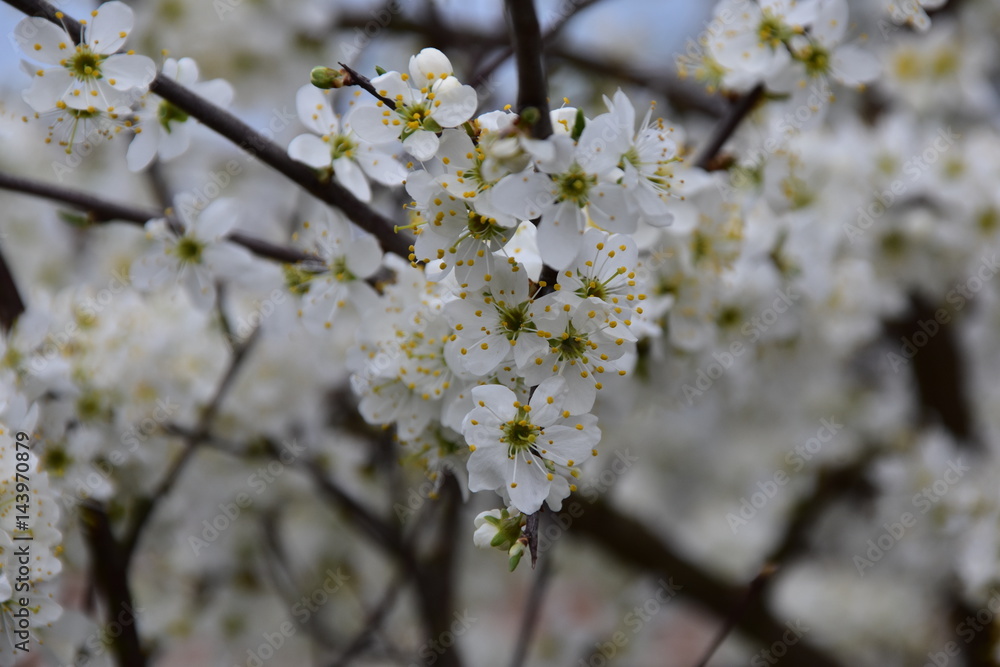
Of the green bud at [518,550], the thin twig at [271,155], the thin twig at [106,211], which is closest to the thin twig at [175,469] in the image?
the thin twig at [106,211]

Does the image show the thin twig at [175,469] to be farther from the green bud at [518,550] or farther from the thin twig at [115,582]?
the green bud at [518,550]

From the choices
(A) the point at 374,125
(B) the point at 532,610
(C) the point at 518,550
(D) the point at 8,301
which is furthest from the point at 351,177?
(B) the point at 532,610

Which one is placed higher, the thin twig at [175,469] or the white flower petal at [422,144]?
the white flower petal at [422,144]

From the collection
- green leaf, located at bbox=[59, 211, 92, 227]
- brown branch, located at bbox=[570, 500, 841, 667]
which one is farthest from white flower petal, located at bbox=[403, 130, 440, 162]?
brown branch, located at bbox=[570, 500, 841, 667]

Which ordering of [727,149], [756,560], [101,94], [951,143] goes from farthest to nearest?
[756,560]
[951,143]
[727,149]
[101,94]

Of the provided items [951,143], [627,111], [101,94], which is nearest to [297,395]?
[101,94]

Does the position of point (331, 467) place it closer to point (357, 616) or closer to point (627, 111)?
point (357, 616)

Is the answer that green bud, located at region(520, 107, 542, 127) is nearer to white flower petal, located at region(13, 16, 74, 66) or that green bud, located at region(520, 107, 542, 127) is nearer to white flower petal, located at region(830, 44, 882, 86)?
white flower petal, located at region(13, 16, 74, 66)

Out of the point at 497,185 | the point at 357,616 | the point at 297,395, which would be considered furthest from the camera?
the point at 357,616

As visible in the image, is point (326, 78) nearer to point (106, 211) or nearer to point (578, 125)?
point (578, 125)

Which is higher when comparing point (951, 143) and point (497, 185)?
point (497, 185)
